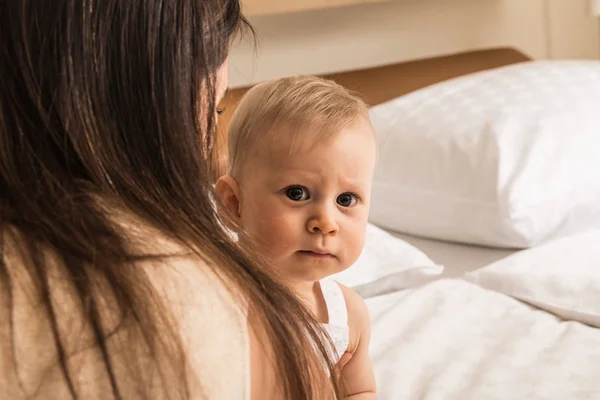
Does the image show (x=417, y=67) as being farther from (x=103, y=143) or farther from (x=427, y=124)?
(x=103, y=143)

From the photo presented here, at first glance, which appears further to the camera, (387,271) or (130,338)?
(387,271)

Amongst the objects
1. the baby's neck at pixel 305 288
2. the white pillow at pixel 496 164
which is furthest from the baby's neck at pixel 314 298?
the white pillow at pixel 496 164

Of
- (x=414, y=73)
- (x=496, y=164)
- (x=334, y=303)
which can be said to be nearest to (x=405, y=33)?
(x=414, y=73)

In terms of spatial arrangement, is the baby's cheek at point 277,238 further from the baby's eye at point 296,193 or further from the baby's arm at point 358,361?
the baby's arm at point 358,361

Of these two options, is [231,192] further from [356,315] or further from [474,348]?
[474,348]

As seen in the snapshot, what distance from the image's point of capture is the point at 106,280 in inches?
24.2

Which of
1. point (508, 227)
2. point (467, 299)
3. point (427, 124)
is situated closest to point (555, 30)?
point (427, 124)

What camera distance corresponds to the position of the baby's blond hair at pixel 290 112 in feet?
3.36

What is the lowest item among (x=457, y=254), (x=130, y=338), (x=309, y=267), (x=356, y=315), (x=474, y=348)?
(x=457, y=254)

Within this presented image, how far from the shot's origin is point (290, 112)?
1.03 metres

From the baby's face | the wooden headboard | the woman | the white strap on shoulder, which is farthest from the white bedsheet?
the wooden headboard

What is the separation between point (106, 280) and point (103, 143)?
9 centimetres

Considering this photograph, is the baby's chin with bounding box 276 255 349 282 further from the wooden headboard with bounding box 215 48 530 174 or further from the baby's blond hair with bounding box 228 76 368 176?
the wooden headboard with bounding box 215 48 530 174

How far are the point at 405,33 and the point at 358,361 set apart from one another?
70.8 inches
